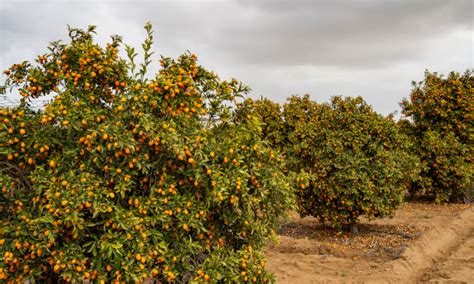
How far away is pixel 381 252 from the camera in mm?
8547

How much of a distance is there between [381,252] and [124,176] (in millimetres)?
6708

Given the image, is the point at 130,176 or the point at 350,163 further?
the point at 350,163

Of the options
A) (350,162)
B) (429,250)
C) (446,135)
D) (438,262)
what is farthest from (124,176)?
(446,135)

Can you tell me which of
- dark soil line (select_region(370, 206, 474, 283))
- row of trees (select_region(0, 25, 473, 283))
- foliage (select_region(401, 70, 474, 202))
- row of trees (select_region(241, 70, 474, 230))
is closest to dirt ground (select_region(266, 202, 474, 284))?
Answer: dark soil line (select_region(370, 206, 474, 283))

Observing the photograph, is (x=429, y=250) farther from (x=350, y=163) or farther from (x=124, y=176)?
(x=124, y=176)

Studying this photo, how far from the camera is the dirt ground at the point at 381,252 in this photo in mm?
7043

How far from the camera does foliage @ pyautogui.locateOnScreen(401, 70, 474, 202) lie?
14047mm

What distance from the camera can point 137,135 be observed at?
12.6 feet

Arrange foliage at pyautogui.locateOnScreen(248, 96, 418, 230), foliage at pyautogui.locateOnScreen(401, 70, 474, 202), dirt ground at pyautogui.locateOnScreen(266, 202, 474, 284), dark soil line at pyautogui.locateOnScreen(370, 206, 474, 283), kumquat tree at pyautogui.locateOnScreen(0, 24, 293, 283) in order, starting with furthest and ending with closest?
foliage at pyautogui.locateOnScreen(401, 70, 474, 202) < foliage at pyautogui.locateOnScreen(248, 96, 418, 230) < dark soil line at pyautogui.locateOnScreen(370, 206, 474, 283) < dirt ground at pyautogui.locateOnScreen(266, 202, 474, 284) < kumquat tree at pyautogui.locateOnScreen(0, 24, 293, 283)

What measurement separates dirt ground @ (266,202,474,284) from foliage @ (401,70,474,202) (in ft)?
6.82

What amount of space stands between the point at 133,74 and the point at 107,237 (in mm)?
1672

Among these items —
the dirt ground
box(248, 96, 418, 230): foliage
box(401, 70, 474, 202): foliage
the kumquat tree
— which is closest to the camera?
the kumquat tree

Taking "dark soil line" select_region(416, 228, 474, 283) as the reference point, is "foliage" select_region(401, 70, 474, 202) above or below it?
above

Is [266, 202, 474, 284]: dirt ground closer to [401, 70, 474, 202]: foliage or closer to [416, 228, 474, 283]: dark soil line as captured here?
[416, 228, 474, 283]: dark soil line
